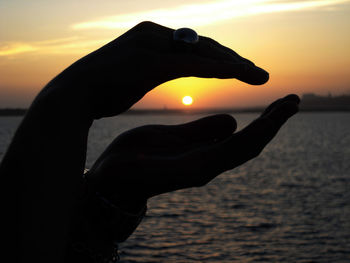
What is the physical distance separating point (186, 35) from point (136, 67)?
182 millimetres

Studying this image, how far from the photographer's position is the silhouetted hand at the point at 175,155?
118 cm

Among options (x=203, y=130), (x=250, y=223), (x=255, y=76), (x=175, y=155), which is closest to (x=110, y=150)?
(x=175, y=155)

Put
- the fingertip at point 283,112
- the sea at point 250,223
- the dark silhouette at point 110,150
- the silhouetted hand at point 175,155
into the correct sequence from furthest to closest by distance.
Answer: the sea at point 250,223
the fingertip at point 283,112
the silhouetted hand at point 175,155
the dark silhouette at point 110,150

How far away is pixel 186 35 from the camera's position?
4.14ft

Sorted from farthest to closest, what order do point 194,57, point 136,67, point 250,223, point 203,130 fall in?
point 250,223 < point 203,130 < point 194,57 < point 136,67

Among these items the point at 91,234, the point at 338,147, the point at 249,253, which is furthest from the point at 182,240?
the point at 338,147

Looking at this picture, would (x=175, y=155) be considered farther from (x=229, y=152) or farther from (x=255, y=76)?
(x=255, y=76)

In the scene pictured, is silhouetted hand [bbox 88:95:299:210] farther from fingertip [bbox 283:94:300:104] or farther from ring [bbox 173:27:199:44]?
ring [bbox 173:27:199:44]

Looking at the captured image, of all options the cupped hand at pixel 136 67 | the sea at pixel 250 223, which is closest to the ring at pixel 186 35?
the cupped hand at pixel 136 67

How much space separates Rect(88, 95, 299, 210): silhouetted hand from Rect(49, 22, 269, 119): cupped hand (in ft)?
0.42

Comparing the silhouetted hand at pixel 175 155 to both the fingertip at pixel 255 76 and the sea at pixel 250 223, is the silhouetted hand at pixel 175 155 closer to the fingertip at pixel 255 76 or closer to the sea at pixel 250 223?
the fingertip at pixel 255 76

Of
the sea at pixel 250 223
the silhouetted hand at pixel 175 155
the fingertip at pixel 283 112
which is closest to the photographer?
the silhouetted hand at pixel 175 155

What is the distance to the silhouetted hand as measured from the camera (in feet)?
3.88

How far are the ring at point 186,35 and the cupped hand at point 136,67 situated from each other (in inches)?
0.6
